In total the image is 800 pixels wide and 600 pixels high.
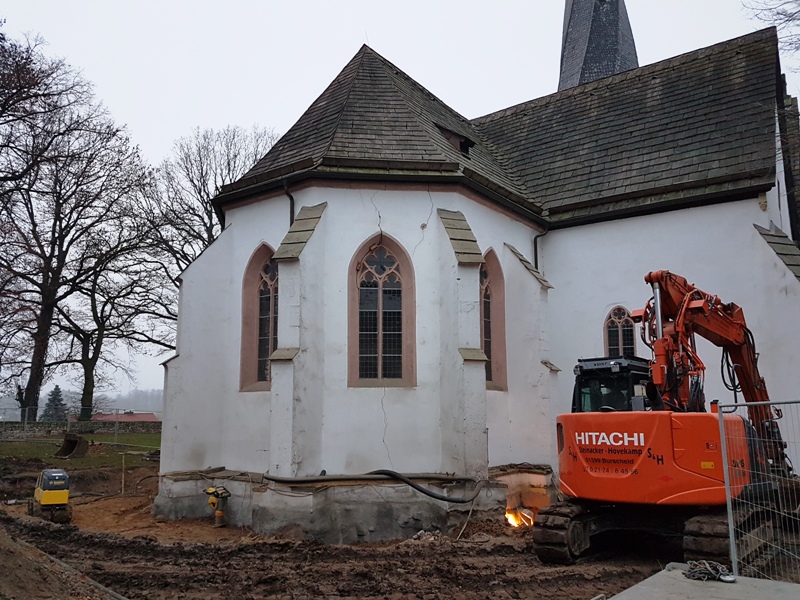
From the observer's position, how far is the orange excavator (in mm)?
7398

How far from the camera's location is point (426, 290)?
39.5 ft

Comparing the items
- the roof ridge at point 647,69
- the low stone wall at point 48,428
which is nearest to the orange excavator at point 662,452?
the roof ridge at point 647,69

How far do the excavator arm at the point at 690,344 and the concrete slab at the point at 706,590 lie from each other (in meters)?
3.43

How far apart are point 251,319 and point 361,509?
175 inches

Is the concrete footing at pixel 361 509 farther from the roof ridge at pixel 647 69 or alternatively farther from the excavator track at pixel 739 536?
the roof ridge at pixel 647 69

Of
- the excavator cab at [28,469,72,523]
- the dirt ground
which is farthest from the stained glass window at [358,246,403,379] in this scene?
the excavator cab at [28,469,72,523]

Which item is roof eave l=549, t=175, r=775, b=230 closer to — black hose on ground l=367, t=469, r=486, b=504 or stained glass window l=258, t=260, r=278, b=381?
stained glass window l=258, t=260, r=278, b=381

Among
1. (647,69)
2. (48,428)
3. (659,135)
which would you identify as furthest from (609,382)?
(48,428)

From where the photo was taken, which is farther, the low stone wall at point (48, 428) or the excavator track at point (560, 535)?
the low stone wall at point (48, 428)

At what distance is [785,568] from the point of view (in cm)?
693

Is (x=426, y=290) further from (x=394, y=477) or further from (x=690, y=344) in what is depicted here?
(x=690, y=344)

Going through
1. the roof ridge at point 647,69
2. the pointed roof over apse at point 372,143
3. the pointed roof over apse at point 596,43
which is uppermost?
the pointed roof over apse at point 596,43

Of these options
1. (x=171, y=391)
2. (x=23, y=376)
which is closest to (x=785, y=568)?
(x=171, y=391)

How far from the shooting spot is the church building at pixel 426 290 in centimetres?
1102
